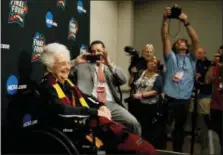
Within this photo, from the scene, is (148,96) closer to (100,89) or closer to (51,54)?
(100,89)

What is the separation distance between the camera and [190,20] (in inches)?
194

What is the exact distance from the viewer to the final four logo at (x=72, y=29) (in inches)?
113

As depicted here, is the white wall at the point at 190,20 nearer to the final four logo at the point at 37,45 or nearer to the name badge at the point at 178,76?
the name badge at the point at 178,76

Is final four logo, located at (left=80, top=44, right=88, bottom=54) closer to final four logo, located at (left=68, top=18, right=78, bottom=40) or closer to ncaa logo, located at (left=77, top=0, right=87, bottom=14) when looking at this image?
final four logo, located at (left=68, top=18, right=78, bottom=40)

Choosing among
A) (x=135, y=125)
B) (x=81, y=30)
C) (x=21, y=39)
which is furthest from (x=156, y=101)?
(x=21, y=39)

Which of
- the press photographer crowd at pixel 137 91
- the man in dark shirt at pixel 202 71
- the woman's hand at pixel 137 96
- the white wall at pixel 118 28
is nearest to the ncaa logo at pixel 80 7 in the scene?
the press photographer crowd at pixel 137 91

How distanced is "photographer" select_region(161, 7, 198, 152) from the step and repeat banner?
3.08ft

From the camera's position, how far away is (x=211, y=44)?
4.80 metres

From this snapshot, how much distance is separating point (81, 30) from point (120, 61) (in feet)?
6.45

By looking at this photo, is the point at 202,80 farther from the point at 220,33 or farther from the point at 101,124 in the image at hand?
the point at 101,124

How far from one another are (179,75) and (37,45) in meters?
1.32

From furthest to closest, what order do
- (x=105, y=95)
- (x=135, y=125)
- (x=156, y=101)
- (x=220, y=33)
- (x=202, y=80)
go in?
(x=220, y=33)
(x=202, y=80)
(x=156, y=101)
(x=105, y=95)
(x=135, y=125)

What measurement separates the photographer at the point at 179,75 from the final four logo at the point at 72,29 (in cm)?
89

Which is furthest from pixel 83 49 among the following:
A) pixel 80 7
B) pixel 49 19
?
pixel 49 19
